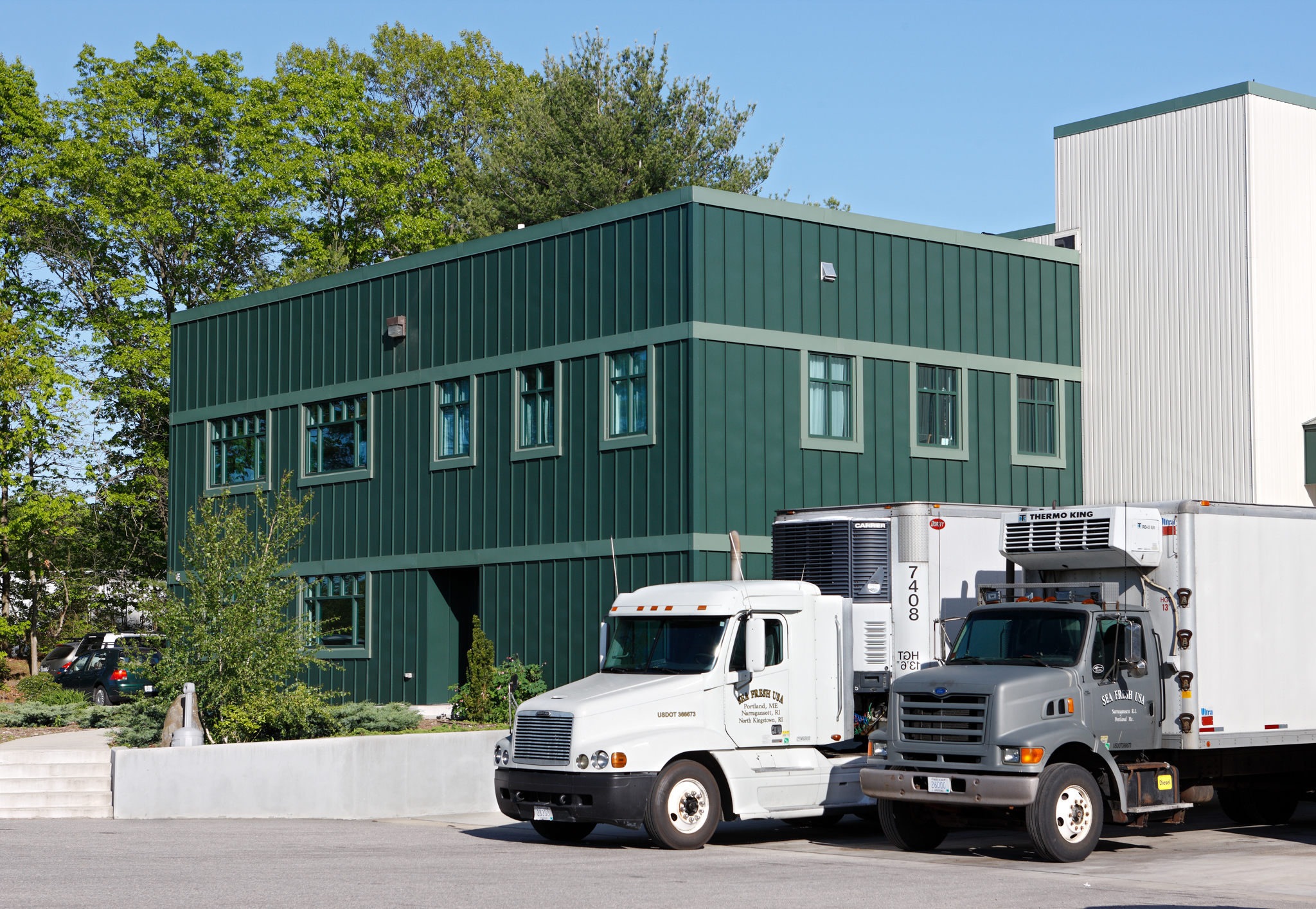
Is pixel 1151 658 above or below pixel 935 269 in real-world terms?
below

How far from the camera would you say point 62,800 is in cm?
2067

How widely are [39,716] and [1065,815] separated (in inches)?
780

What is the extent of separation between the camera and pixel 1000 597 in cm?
1680

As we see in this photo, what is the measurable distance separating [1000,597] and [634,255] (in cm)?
1136

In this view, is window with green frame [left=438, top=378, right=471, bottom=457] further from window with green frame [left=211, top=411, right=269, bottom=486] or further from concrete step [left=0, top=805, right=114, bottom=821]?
concrete step [left=0, top=805, right=114, bottom=821]

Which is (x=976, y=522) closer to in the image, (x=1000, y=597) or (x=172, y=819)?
(x=1000, y=597)

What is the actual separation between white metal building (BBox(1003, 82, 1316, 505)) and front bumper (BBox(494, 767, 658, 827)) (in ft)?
53.2

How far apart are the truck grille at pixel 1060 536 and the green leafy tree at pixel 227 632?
415 inches

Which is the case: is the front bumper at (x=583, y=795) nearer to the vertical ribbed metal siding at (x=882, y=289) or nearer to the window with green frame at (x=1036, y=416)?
the vertical ribbed metal siding at (x=882, y=289)

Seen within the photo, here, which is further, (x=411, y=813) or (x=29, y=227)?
(x=29, y=227)

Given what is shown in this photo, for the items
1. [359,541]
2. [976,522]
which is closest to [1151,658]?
[976,522]

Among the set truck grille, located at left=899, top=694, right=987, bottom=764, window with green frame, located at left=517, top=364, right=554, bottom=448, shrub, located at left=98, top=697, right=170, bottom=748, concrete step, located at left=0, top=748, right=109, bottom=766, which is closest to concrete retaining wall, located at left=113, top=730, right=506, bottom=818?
concrete step, located at left=0, top=748, right=109, bottom=766

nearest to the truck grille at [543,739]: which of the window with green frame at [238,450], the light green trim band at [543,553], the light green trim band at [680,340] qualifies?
the light green trim band at [543,553]

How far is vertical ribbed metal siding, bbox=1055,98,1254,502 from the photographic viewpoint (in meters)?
28.6
